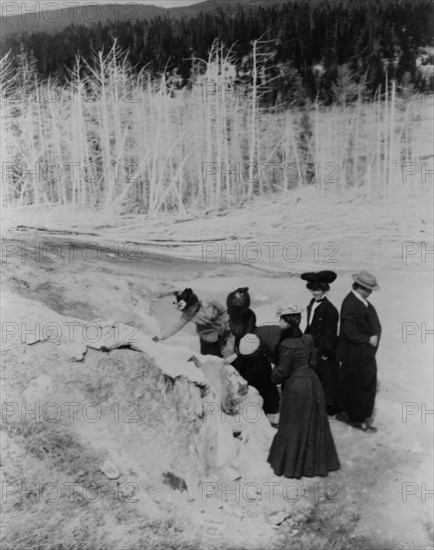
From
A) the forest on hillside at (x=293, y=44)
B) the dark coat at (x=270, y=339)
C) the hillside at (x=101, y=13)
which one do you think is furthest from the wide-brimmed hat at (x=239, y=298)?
the hillside at (x=101, y=13)

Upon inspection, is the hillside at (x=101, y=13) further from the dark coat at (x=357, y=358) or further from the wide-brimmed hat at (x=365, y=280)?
the dark coat at (x=357, y=358)

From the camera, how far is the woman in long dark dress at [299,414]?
135 inches

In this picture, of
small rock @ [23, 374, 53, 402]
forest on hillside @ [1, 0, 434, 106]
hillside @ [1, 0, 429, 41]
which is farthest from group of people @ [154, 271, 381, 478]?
hillside @ [1, 0, 429, 41]

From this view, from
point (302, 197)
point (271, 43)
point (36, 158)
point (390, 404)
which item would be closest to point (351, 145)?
point (302, 197)

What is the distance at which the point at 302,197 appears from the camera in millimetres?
3549

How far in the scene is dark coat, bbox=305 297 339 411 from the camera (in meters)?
3.57

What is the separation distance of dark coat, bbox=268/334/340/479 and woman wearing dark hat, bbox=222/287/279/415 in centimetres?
13

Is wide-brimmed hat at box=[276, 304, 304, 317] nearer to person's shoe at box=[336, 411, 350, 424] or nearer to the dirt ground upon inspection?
the dirt ground

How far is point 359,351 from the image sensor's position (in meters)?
3.61

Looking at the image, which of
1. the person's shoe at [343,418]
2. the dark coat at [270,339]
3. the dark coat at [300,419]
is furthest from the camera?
the person's shoe at [343,418]

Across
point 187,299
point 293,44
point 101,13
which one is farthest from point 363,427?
point 101,13

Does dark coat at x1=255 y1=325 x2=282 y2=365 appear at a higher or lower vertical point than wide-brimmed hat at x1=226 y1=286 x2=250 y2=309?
lower

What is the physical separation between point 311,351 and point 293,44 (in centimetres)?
176

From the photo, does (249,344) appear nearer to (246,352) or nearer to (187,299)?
(246,352)
